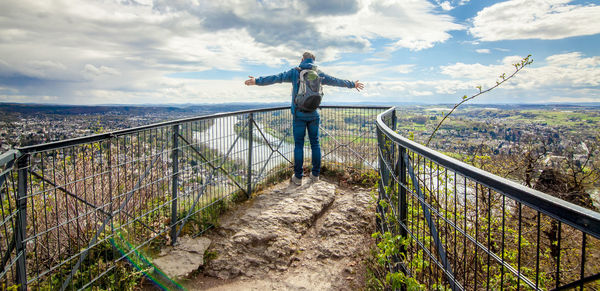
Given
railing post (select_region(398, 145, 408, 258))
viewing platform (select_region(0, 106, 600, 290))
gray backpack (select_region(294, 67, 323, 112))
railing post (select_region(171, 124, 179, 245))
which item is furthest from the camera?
gray backpack (select_region(294, 67, 323, 112))

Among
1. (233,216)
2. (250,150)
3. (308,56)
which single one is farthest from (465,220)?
(308,56)

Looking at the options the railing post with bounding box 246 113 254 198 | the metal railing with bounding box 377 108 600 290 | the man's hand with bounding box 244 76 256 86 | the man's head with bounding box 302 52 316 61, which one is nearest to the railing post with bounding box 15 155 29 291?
the metal railing with bounding box 377 108 600 290

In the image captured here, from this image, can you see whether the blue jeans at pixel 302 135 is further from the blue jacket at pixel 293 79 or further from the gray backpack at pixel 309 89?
the gray backpack at pixel 309 89

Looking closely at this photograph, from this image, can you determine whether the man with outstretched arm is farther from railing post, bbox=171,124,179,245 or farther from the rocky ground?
railing post, bbox=171,124,179,245

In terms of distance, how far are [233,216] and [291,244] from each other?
123 centimetres

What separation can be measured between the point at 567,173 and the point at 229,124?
8638 mm

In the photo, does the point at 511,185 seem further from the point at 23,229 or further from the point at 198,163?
the point at 198,163

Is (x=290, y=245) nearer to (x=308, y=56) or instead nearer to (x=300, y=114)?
(x=300, y=114)

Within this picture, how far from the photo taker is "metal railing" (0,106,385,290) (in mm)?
2652

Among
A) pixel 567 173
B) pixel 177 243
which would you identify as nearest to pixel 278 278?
pixel 177 243

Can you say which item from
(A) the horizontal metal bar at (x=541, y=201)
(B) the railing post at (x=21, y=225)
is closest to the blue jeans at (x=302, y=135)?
(B) the railing post at (x=21, y=225)

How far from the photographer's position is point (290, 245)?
4.62m

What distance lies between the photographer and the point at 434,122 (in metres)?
6.34

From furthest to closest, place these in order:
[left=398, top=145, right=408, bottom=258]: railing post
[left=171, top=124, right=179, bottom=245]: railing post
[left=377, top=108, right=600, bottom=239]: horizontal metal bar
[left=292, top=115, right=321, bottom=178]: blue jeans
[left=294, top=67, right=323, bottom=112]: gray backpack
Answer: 1. [left=292, top=115, right=321, bottom=178]: blue jeans
2. [left=294, top=67, right=323, bottom=112]: gray backpack
3. [left=171, top=124, right=179, bottom=245]: railing post
4. [left=398, top=145, right=408, bottom=258]: railing post
5. [left=377, top=108, right=600, bottom=239]: horizontal metal bar
